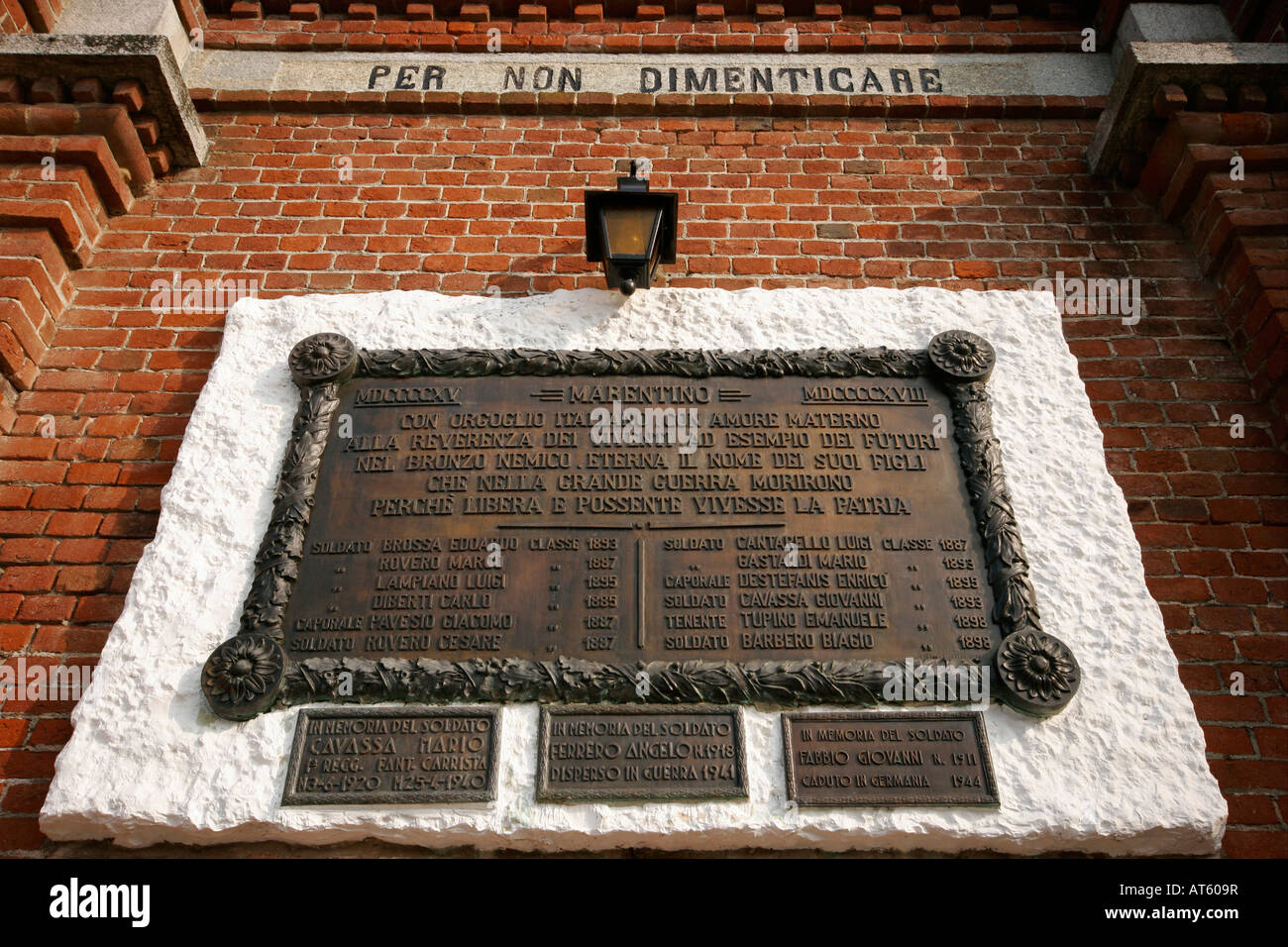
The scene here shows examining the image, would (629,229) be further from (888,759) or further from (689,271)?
(888,759)

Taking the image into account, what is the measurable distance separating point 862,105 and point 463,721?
12.2ft

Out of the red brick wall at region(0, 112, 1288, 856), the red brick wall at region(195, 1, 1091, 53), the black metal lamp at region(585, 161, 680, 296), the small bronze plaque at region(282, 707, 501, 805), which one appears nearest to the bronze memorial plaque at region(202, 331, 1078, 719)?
the small bronze plaque at region(282, 707, 501, 805)

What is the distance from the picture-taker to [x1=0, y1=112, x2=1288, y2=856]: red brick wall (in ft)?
11.3

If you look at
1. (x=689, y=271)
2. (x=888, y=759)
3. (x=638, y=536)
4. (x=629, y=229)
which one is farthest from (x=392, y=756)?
(x=689, y=271)

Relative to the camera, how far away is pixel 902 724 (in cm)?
304

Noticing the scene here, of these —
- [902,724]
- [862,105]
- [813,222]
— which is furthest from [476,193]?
[902,724]

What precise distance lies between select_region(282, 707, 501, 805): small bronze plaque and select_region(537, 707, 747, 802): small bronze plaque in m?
0.20

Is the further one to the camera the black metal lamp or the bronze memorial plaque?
the black metal lamp

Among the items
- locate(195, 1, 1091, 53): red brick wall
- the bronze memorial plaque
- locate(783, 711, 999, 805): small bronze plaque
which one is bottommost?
locate(783, 711, 999, 805): small bronze plaque

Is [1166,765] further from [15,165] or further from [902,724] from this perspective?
[15,165]

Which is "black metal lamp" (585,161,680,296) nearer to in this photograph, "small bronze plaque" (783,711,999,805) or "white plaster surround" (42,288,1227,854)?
"white plaster surround" (42,288,1227,854)

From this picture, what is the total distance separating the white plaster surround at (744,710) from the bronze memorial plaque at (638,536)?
0.12 meters

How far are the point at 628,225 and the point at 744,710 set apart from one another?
1997 mm

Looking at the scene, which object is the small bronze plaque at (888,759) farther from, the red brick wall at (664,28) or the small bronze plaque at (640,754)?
the red brick wall at (664,28)
